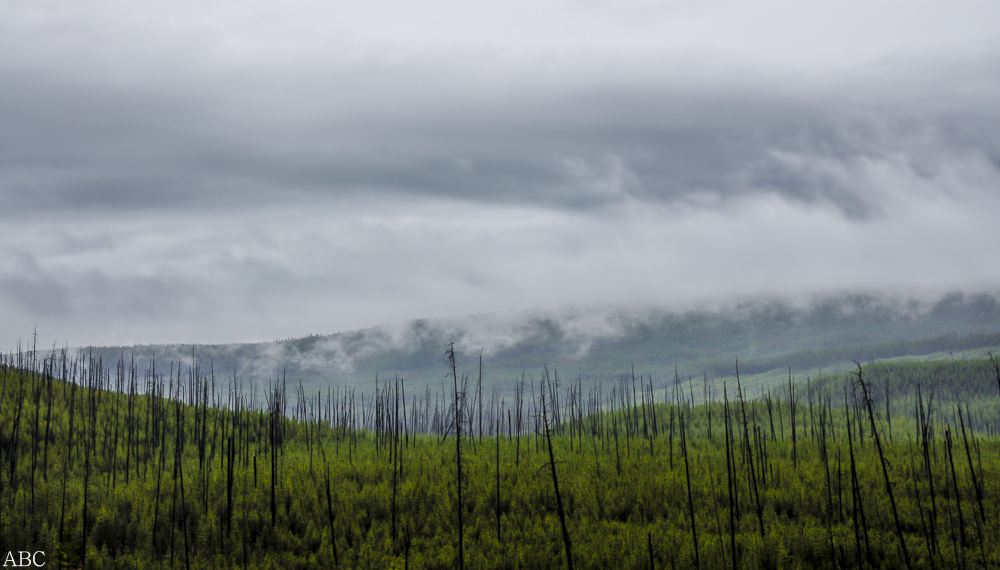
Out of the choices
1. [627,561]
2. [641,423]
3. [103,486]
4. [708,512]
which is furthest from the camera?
[641,423]

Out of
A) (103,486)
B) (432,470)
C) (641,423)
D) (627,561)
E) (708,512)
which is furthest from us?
(641,423)

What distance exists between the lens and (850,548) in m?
17.0

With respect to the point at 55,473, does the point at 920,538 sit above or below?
below

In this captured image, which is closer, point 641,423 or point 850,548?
point 850,548

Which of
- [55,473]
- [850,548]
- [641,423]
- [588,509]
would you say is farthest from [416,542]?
[641,423]

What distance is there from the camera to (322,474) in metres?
25.5

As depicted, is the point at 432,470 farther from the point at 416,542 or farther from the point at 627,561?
the point at 627,561

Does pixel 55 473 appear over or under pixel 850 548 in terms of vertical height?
over

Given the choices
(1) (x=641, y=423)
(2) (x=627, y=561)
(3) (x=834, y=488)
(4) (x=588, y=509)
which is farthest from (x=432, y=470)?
(1) (x=641, y=423)

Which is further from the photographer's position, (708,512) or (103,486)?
(103,486)

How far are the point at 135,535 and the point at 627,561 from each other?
14397 millimetres

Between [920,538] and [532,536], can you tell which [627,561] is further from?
[920,538]

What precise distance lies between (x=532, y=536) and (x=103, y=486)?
17.6m

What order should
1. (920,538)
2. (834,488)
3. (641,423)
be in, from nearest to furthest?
(920,538) → (834,488) → (641,423)
